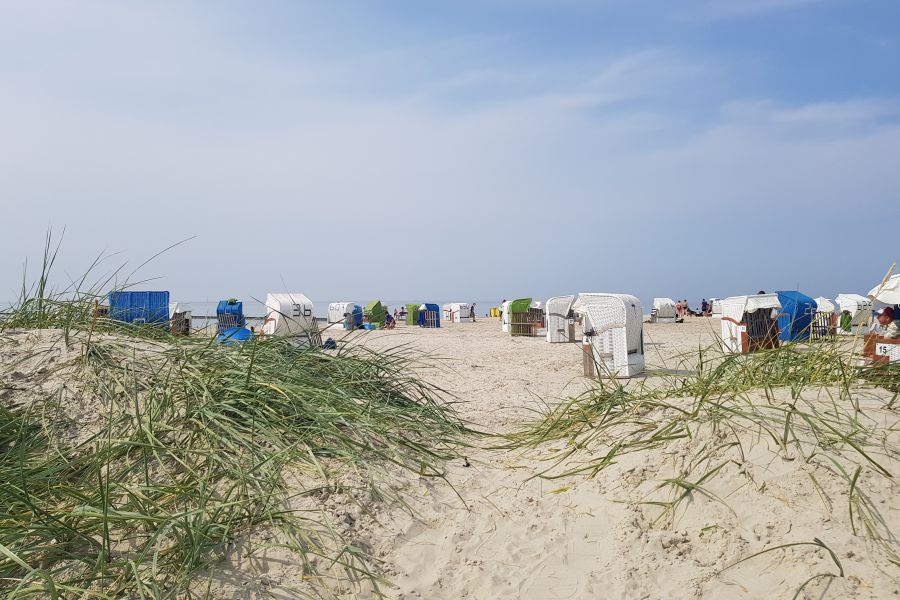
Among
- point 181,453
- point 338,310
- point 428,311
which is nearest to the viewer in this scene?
point 181,453

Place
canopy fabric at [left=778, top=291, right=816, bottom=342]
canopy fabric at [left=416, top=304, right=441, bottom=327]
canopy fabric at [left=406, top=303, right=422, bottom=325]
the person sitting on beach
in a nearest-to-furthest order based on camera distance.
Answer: the person sitting on beach, canopy fabric at [left=778, top=291, right=816, bottom=342], canopy fabric at [left=416, top=304, right=441, bottom=327], canopy fabric at [left=406, top=303, right=422, bottom=325]

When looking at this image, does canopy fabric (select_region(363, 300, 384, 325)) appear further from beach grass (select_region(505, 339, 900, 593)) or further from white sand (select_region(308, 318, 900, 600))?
white sand (select_region(308, 318, 900, 600))

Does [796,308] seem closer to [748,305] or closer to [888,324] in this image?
[748,305]

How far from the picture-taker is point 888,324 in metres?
9.80

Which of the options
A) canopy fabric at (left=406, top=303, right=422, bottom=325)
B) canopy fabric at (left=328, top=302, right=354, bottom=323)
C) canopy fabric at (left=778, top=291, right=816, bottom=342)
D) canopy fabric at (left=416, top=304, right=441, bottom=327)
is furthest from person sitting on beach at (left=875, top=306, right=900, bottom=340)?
canopy fabric at (left=328, top=302, right=354, bottom=323)

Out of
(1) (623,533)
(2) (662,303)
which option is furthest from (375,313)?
(1) (623,533)

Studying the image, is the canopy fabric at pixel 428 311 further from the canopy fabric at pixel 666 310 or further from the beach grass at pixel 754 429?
the beach grass at pixel 754 429

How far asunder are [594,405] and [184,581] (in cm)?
327

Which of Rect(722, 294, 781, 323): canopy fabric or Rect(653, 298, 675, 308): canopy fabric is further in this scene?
Rect(653, 298, 675, 308): canopy fabric

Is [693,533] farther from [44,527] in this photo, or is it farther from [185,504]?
[44,527]

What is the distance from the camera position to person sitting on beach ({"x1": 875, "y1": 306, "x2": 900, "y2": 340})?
9.37m

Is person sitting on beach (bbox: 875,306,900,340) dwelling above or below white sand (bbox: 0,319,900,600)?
above

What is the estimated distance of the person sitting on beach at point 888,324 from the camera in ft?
30.7

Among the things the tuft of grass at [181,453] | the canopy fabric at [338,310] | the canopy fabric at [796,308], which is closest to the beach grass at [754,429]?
the tuft of grass at [181,453]
